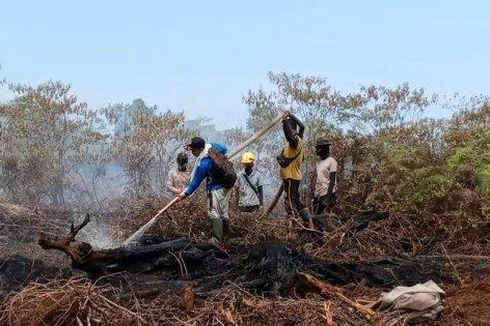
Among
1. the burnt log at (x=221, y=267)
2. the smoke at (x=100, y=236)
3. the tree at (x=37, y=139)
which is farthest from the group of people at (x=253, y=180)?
the tree at (x=37, y=139)

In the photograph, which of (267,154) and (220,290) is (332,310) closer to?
(220,290)

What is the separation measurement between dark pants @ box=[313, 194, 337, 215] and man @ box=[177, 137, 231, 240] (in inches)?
69.6

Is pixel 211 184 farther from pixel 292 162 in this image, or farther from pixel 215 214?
pixel 292 162

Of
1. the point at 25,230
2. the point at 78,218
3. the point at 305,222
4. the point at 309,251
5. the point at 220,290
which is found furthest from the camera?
the point at 78,218

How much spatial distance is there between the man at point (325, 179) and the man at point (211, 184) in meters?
1.74

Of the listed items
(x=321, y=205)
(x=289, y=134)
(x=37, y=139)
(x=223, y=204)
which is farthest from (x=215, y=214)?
(x=37, y=139)

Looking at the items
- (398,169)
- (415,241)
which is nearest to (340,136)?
(398,169)

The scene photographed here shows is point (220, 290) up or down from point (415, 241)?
up

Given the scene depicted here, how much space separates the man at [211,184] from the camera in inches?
298

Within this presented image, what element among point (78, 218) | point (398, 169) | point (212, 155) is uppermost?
point (212, 155)

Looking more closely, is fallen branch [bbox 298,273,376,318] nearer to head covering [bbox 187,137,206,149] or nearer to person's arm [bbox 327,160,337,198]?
head covering [bbox 187,137,206,149]

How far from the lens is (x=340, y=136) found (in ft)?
36.8

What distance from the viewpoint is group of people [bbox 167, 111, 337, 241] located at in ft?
25.1

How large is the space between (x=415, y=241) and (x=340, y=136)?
3.13 metres
